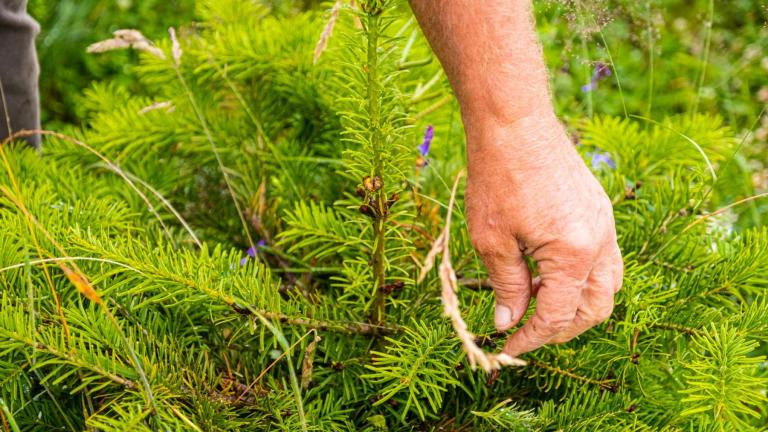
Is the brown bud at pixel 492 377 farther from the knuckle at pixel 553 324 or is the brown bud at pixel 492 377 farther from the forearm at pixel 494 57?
the forearm at pixel 494 57

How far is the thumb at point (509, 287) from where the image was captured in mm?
858

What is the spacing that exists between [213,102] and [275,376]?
0.68m

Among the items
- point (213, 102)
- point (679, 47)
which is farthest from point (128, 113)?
point (679, 47)

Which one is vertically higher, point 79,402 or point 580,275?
point 580,275

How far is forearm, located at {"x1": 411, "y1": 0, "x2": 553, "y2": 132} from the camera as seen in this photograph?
0.78m

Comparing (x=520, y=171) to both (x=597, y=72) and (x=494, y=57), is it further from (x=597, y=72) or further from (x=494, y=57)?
(x=597, y=72)

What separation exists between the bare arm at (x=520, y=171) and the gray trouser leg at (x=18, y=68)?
94 cm

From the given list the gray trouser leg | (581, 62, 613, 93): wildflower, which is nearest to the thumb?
(581, 62, 613, 93): wildflower

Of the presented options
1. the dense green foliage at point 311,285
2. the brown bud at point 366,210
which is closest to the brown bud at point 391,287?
the dense green foliage at point 311,285

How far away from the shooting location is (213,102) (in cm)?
149

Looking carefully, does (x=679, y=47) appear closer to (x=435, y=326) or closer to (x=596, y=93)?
(x=596, y=93)

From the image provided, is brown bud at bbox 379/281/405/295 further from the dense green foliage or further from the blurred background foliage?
the blurred background foliage

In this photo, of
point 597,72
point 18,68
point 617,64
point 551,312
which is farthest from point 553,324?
point 617,64

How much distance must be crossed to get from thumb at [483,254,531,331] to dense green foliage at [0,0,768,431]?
78mm
